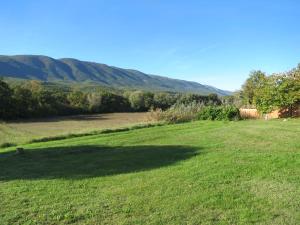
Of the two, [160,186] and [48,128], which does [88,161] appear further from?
[48,128]

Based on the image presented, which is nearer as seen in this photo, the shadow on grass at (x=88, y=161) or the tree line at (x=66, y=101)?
the shadow on grass at (x=88, y=161)

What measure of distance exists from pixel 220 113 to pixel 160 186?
19.0 meters

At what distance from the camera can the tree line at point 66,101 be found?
1897 inches

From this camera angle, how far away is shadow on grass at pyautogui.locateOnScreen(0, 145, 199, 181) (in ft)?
28.9

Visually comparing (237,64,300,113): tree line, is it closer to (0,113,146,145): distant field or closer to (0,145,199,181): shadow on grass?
(0,113,146,145): distant field

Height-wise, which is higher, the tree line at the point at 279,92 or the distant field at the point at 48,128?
the tree line at the point at 279,92

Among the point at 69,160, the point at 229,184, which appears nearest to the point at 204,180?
the point at 229,184

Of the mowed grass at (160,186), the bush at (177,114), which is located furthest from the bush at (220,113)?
the mowed grass at (160,186)

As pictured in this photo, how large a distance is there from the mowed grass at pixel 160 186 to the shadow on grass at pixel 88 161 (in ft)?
0.08

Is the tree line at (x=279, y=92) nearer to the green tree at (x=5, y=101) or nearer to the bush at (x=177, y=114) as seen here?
the bush at (x=177, y=114)

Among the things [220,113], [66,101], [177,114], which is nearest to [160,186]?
[220,113]

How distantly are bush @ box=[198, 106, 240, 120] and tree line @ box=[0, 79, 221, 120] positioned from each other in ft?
59.7

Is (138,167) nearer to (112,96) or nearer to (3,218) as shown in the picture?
(3,218)

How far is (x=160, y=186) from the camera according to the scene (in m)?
6.98
